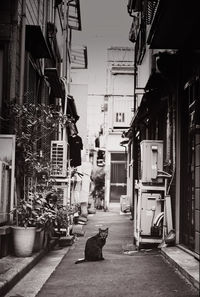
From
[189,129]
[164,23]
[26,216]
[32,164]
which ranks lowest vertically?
[26,216]

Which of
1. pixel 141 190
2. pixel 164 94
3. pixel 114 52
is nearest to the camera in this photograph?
pixel 141 190

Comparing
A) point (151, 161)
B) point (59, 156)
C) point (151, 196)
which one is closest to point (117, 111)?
point (59, 156)

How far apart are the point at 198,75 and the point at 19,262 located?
4842mm

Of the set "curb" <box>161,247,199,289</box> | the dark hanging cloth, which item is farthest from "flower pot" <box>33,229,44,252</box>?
the dark hanging cloth

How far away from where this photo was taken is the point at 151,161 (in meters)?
11.8

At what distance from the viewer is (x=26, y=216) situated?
9.67 m

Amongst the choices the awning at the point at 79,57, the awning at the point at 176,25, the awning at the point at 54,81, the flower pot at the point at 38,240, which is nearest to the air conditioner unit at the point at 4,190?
the flower pot at the point at 38,240

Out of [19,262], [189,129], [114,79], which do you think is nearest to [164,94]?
[189,129]

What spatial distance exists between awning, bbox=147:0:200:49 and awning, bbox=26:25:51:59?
2.87 m

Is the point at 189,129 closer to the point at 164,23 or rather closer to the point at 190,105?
the point at 190,105

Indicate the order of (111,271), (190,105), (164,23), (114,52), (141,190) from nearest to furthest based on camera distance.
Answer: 1. (111,271)
2. (164,23)
3. (190,105)
4. (141,190)
5. (114,52)

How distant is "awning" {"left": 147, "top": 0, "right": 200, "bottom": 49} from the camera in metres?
8.62

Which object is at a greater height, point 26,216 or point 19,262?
point 26,216

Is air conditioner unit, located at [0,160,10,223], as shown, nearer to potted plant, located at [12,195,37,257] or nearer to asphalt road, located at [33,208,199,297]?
potted plant, located at [12,195,37,257]
